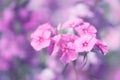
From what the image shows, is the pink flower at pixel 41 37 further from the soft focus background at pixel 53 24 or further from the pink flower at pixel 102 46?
the pink flower at pixel 102 46

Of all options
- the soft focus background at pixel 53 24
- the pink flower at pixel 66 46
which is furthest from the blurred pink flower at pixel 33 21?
the pink flower at pixel 66 46

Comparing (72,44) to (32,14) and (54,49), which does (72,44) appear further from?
(32,14)

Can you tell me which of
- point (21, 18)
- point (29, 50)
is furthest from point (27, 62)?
point (21, 18)

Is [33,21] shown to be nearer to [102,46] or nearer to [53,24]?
[53,24]

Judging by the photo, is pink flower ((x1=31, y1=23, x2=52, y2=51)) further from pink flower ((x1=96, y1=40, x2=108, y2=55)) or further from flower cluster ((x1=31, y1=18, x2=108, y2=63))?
pink flower ((x1=96, y1=40, x2=108, y2=55))

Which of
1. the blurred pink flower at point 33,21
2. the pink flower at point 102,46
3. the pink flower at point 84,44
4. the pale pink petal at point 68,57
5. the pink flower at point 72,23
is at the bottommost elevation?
the pink flower at point 102,46

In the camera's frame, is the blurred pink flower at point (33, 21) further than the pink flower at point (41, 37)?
Yes

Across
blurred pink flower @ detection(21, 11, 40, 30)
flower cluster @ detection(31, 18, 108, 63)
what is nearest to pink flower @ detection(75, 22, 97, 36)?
flower cluster @ detection(31, 18, 108, 63)
